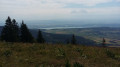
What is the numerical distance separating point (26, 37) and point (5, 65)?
38.6 meters

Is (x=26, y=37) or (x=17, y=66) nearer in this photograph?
→ (x=17, y=66)

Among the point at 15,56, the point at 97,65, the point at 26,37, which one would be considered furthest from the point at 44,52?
the point at 26,37

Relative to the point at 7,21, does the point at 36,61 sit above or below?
below

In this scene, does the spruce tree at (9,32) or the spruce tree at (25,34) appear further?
the spruce tree at (25,34)

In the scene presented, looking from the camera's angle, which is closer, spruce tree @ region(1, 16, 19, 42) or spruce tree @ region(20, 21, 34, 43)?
spruce tree @ region(1, 16, 19, 42)

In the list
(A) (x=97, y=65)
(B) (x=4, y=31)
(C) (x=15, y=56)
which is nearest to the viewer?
(A) (x=97, y=65)

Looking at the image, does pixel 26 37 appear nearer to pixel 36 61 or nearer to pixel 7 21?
pixel 7 21

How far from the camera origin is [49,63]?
9.62 metres

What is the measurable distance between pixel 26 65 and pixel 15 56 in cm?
220

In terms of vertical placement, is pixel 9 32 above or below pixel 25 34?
above

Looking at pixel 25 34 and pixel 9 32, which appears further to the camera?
pixel 25 34

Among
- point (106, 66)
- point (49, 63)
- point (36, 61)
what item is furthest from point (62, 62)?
point (106, 66)

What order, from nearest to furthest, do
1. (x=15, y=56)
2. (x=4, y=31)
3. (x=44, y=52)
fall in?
(x=15, y=56)
(x=44, y=52)
(x=4, y=31)

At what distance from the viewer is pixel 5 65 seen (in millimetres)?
8852
